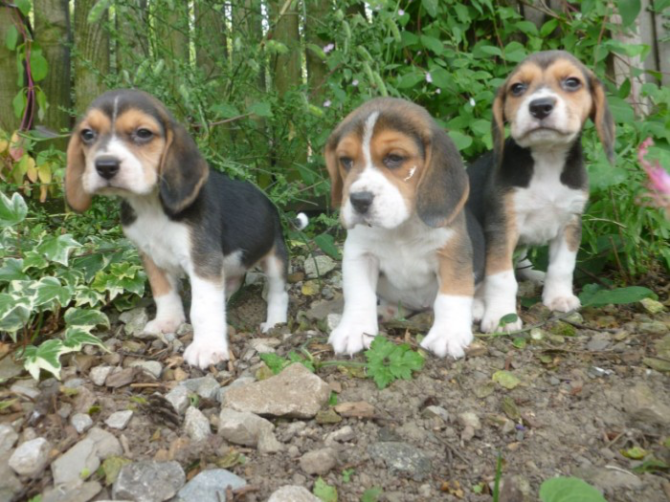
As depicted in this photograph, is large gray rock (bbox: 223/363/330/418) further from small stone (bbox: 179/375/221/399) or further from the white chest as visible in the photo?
the white chest

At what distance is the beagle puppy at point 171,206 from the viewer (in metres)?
3.33

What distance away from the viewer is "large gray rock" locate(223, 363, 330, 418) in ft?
9.03

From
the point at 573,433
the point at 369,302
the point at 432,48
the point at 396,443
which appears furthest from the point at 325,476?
the point at 432,48

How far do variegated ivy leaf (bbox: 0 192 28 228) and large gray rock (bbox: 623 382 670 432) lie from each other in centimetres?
334

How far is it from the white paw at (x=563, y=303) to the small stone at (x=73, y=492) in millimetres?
2860

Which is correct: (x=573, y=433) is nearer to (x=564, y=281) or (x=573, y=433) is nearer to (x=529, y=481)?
(x=529, y=481)

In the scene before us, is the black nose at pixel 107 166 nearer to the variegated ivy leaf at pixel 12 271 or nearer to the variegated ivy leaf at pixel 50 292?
the variegated ivy leaf at pixel 50 292

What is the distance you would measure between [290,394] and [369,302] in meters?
0.91

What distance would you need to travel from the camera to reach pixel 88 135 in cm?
344

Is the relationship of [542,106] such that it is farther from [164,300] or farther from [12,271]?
[12,271]

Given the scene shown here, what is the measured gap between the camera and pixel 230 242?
13.3 feet

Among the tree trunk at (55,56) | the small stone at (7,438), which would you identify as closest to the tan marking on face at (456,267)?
the small stone at (7,438)

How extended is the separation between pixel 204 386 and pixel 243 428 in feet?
1.91

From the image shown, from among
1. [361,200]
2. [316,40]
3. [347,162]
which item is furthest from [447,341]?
[316,40]
